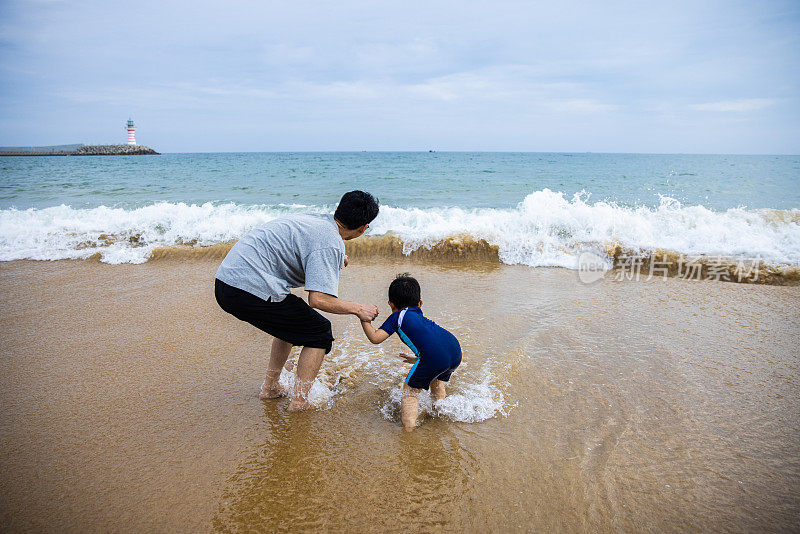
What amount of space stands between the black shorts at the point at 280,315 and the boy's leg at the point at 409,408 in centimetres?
63

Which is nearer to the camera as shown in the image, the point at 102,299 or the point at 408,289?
the point at 408,289

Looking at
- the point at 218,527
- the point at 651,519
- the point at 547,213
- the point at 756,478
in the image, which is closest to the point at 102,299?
the point at 218,527

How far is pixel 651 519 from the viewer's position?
2045 mm

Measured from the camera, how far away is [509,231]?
795cm

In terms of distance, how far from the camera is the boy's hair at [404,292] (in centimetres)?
276

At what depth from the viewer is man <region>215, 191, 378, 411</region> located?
2.42 m

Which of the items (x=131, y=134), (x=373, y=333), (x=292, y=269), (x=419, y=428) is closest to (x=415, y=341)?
(x=373, y=333)

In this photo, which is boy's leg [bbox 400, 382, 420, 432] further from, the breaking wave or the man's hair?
the breaking wave

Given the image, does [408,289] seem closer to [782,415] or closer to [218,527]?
[218,527]

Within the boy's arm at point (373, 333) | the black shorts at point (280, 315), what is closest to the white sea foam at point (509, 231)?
the boy's arm at point (373, 333)

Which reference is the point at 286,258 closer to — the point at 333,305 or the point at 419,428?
the point at 333,305

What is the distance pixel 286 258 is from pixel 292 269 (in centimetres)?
9

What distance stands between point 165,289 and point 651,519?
5.47m

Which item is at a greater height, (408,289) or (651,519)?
(408,289)
